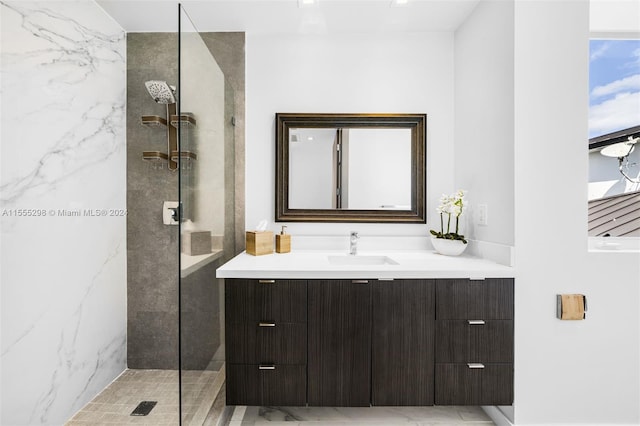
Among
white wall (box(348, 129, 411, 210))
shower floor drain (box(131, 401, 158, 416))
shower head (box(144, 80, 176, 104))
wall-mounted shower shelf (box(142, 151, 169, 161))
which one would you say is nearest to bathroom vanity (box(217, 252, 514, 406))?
shower floor drain (box(131, 401, 158, 416))

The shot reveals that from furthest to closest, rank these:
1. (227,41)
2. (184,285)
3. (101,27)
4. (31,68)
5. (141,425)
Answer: (227,41), (101,27), (141,425), (31,68), (184,285)

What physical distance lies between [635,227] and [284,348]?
6.73 ft

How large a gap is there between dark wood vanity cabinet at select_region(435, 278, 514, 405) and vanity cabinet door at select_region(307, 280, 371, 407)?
36cm

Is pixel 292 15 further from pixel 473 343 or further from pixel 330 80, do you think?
pixel 473 343

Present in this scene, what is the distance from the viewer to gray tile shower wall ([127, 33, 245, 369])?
210cm

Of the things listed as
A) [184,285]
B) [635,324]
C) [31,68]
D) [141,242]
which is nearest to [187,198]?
[184,285]

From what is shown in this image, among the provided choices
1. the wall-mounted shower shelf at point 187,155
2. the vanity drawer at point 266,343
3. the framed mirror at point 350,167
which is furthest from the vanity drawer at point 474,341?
the wall-mounted shower shelf at point 187,155

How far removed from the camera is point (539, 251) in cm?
156

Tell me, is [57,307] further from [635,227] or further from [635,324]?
[635,227]

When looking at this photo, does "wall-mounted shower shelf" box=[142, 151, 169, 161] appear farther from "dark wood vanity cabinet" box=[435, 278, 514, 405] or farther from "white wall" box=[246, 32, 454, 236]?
"dark wood vanity cabinet" box=[435, 278, 514, 405]

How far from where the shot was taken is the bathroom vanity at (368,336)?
1.48 m

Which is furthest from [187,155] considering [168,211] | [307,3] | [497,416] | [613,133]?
[613,133]

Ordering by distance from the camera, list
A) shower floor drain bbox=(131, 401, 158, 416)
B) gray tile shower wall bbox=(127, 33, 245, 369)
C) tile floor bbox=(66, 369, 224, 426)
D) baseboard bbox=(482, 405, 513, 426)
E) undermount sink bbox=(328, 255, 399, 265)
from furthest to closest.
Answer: gray tile shower wall bbox=(127, 33, 245, 369) < undermount sink bbox=(328, 255, 399, 265) < shower floor drain bbox=(131, 401, 158, 416) < baseboard bbox=(482, 405, 513, 426) < tile floor bbox=(66, 369, 224, 426)

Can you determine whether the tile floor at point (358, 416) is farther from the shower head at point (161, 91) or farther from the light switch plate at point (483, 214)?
the shower head at point (161, 91)
